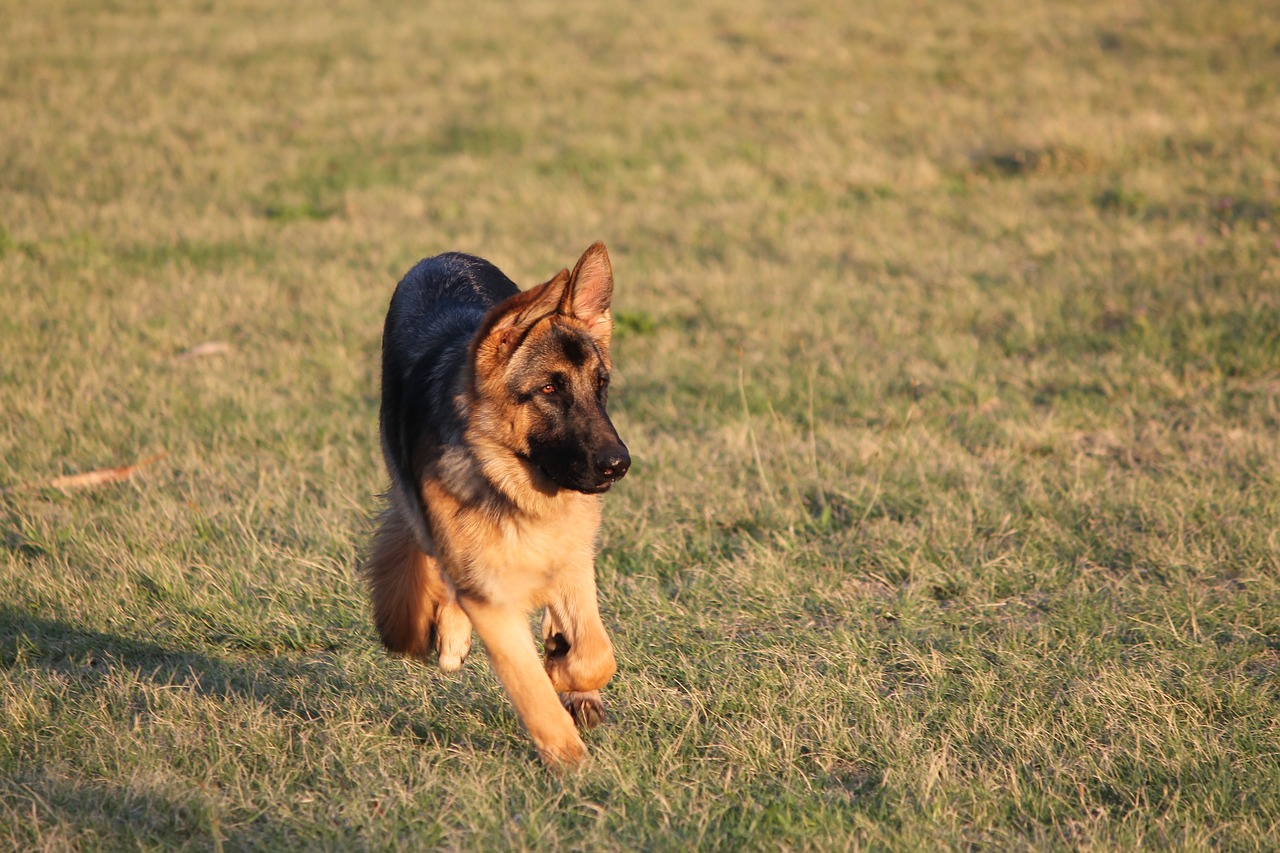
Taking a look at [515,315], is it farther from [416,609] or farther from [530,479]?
[416,609]

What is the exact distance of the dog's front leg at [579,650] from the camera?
3.77 m

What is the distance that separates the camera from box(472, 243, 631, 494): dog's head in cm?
353

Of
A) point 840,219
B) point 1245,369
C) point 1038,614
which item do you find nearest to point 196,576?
point 1038,614

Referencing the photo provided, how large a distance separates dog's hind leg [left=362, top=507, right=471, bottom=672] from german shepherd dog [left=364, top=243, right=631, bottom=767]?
11.1 inches

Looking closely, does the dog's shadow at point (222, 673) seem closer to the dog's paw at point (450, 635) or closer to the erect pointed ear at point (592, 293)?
the dog's paw at point (450, 635)

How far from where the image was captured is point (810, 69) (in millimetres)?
16219

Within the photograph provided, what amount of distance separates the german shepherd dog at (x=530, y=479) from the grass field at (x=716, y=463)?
0.98ft

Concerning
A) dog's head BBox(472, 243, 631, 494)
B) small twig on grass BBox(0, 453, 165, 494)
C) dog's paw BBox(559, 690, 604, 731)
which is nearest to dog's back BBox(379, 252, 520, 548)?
dog's head BBox(472, 243, 631, 494)

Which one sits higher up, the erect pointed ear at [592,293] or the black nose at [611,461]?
the erect pointed ear at [592,293]

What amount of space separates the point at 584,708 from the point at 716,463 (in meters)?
2.39

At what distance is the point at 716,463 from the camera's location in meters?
6.07

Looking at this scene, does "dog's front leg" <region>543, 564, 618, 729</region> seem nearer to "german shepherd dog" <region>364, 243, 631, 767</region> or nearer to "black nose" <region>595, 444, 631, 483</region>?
"german shepherd dog" <region>364, 243, 631, 767</region>

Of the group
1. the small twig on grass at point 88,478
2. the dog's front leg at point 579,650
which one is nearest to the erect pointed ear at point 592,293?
the dog's front leg at point 579,650

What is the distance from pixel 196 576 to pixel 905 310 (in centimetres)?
541
